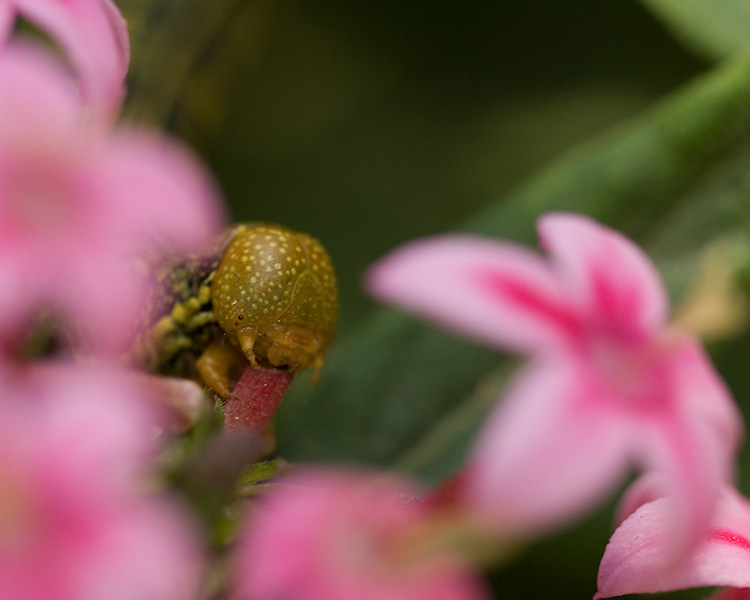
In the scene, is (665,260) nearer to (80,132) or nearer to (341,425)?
(341,425)

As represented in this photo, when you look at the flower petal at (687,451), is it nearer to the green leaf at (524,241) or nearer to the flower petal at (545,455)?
the flower petal at (545,455)

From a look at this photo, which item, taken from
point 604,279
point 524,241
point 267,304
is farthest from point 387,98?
point 604,279

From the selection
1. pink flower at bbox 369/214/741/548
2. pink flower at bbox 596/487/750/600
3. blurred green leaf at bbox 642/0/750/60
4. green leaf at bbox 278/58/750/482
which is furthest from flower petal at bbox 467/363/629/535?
blurred green leaf at bbox 642/0/750/60

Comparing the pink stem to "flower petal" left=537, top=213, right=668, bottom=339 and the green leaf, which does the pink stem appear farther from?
the green leaf

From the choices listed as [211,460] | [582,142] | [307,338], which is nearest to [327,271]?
[307,338]

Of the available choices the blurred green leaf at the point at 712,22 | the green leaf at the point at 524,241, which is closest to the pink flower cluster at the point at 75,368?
the green leaf at the point at 524,241

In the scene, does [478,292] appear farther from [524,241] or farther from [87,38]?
[524,241]
